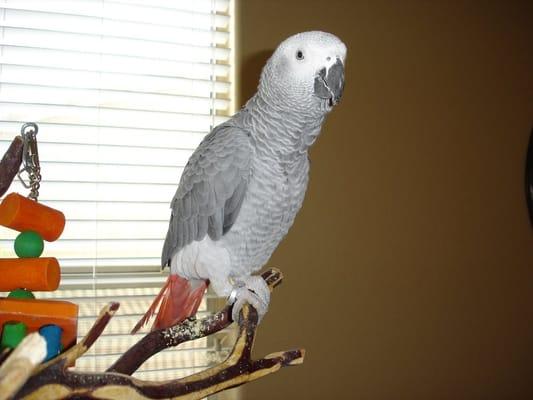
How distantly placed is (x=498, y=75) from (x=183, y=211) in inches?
66.6

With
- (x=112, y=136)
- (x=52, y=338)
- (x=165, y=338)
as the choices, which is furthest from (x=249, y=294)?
(x=112, y=136)

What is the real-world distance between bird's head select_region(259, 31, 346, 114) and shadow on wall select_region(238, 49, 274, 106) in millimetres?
759

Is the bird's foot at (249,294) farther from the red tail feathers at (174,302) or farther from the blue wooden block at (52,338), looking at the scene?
the blue wooden block at (52,338)

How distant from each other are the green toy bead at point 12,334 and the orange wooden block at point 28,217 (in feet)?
0.55

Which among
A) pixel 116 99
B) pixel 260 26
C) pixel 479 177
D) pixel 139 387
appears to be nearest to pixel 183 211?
pixel 139 387

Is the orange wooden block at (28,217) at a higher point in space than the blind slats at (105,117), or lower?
lower

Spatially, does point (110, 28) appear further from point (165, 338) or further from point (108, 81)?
point (165, 338)

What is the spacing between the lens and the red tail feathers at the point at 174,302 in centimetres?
89

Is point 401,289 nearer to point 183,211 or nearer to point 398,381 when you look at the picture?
point 398,381

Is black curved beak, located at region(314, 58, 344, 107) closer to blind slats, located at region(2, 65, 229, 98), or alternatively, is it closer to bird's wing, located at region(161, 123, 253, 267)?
bird's wing, located at region(161, 123, 253, 267)

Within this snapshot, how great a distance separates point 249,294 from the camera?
791mm

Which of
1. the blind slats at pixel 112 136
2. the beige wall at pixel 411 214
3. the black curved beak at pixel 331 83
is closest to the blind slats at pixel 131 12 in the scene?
the beige wall at pixel 411 214

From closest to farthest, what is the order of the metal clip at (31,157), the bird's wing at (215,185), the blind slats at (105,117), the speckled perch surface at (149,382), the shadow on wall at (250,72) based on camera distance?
the speckled perch surface at (149,382) → the metal clip at (31,157) → the bird's wing at (215,185) → the blind slats at (105,117) → the shadow on wall at (250,72)

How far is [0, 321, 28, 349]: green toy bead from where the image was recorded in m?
0.55
